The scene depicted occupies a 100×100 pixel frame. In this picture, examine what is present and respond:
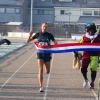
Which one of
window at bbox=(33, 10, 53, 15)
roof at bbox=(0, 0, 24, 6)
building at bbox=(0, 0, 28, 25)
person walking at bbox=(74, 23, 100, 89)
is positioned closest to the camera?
person walking at bbox=(74, 23, 100, 89)

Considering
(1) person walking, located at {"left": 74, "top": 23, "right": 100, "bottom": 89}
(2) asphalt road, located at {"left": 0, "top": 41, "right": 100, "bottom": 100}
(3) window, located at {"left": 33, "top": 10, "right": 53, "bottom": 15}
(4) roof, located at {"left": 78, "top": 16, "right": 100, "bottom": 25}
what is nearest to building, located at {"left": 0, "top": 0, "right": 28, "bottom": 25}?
(3) window, located at {"left": 33, "top": 10, "right": 53, "bottom": 15}

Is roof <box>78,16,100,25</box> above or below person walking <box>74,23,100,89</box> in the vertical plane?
below

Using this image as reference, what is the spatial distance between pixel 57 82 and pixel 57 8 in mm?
73306

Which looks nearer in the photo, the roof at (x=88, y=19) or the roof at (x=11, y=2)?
the roof at (x=88, y=19)

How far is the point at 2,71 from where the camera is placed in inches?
659

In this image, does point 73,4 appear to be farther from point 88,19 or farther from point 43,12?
point 43,12

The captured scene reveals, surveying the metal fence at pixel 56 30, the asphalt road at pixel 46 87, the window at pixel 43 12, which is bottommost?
the metal fence at pixel 56 30

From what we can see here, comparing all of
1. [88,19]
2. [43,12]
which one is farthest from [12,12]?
[88,19]

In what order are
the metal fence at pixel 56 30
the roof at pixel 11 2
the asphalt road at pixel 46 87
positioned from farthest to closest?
the roof at pixel 11 2, the metal fence at pixel 56 30, the asphalt road at pixel 46 87

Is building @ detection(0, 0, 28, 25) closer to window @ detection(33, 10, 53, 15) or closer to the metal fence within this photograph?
window @ detection(33, 10, 53, 15)

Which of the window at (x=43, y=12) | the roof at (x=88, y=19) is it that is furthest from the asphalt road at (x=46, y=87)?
the window at (x=43, y=12)

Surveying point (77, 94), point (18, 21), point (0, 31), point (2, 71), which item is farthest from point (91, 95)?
point (18, 21)

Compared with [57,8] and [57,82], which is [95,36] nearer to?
[57,82]

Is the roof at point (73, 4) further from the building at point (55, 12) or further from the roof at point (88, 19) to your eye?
the roof at point (88, 19)
